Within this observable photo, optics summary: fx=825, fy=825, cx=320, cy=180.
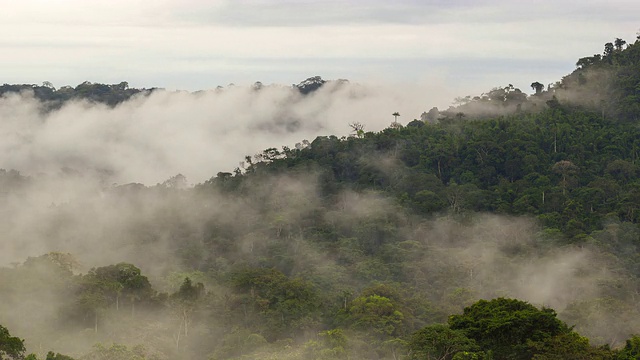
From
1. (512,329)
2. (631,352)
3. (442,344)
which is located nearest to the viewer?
(631,352)

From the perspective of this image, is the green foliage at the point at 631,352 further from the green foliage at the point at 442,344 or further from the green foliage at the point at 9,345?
the green foliage at the point at 9,345

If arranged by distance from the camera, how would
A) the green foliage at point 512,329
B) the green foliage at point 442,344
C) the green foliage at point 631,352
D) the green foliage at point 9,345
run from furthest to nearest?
1. the green foliage at point 512,329
2. the green foliage at point 442,344
3. the green foliage at point 9,345
4. the green foliage at point 631,352

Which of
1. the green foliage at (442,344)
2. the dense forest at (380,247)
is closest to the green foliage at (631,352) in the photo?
the dense forest at (380,247)

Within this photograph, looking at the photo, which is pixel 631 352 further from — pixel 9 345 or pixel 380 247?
pixel 380 247

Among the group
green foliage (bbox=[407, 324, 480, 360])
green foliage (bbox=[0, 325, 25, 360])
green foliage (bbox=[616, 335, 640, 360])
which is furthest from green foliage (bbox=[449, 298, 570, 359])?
green foliage (bbox=[0, 325, 25, 360])

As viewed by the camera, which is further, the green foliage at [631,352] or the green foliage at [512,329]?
the green foliage at [512,329]

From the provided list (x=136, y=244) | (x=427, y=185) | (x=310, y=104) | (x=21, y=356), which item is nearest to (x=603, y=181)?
(x=427, y=185)

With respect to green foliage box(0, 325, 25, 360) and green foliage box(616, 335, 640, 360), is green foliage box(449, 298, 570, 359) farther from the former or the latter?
green foliage box(0, 325, 25, 360)

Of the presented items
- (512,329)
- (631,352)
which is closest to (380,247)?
(512,329)

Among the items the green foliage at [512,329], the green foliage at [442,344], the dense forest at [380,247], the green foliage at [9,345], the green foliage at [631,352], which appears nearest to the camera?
the green foliage at [631,352]
